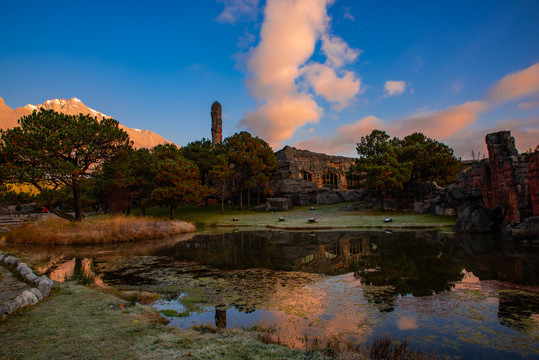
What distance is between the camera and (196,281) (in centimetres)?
809

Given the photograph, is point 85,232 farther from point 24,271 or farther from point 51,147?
point 24,271

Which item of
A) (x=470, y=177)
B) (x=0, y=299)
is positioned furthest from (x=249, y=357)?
(x=470, y=177)

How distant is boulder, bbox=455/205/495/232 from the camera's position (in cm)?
1594

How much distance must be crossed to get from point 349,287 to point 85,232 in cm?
1530

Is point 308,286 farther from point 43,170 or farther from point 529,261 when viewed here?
point 43,170

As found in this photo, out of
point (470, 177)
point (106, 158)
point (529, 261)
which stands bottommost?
point (529, 261)

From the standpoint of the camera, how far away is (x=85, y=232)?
16172mm

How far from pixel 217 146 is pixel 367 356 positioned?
35779 mm

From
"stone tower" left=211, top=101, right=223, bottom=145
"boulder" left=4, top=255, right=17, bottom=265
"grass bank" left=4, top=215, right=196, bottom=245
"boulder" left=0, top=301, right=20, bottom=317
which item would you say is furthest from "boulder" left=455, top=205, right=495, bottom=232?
"stone tower" left=211, top=101, right=223, bottom=145

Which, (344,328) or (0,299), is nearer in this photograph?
(344,328)

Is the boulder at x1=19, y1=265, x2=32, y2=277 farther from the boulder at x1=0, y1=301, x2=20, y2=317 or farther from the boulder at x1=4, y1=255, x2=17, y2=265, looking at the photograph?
the boulder at x1=0, y1=301, x2=20, y2=317

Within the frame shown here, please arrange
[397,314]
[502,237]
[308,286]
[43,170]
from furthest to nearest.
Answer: [43,170] < [502,237] < [308,286] < [397,314]

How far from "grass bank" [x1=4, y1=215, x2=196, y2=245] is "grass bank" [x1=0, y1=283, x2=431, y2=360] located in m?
12.2

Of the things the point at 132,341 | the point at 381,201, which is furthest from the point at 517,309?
the point at 381,201
